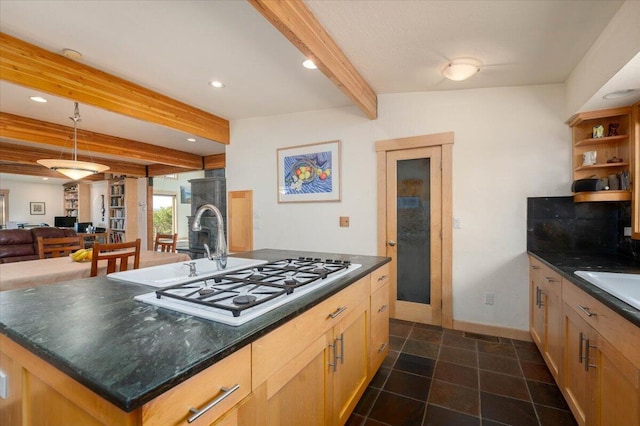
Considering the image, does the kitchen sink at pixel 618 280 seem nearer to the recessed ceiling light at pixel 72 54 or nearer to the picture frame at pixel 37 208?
the recessed ceiling light at pixel 72 54

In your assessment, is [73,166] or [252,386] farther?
[73,166]

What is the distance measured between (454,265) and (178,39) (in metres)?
3.04

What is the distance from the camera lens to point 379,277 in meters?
2.04

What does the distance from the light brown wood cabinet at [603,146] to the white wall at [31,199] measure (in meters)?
12.6

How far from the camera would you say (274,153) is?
387cm

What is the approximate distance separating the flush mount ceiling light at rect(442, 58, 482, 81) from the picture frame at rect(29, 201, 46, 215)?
476 inches

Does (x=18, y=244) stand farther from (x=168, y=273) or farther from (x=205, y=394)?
(x=205, y=394)

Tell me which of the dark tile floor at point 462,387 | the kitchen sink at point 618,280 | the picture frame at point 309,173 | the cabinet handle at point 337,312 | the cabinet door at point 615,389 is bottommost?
the dark tile floor at point 462,387

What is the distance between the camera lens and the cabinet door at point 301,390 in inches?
37.9

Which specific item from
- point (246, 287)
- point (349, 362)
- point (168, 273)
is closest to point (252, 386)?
point (246, 287)

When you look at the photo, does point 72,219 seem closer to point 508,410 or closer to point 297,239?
point 297,239

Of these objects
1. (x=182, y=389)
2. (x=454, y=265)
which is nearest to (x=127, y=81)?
(x=182, y=389)

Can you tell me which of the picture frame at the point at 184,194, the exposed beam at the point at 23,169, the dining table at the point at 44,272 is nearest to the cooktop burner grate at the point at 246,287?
the dining table at the point at 44,272

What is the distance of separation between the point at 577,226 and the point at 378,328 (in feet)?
6.46
